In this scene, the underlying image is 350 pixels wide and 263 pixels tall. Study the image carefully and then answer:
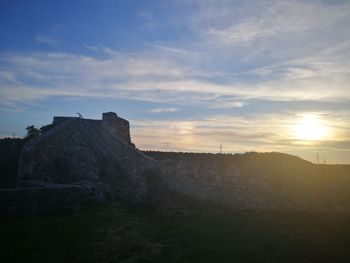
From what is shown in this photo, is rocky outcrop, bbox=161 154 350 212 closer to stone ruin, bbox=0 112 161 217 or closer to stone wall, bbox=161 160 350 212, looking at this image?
stone wall, bbox=161 160 350 212

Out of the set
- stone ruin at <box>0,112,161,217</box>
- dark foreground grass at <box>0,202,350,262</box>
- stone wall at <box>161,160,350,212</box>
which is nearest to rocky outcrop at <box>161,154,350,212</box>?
stone wall at <box>161,160,350,212</box>

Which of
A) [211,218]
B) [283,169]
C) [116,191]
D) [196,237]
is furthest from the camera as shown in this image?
[283,169]

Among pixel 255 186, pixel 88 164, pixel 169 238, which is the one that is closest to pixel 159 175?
pixel 88 164

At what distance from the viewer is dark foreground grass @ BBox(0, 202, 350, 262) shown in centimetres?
984

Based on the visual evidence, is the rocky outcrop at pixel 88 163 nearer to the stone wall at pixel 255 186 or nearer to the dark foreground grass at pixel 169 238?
the stone wall at pixel 255 186

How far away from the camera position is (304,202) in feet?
74.4

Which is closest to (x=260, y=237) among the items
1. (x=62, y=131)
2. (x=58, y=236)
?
(x=58, y=236)

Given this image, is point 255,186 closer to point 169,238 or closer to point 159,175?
point 159,175

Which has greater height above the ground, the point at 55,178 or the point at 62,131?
the point at 62,131

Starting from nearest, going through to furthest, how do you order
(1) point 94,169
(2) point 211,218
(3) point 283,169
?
A: (2) point 211,218 < (1) point 94,169 < (3) point 283,169

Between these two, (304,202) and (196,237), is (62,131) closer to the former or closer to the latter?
(196,237)

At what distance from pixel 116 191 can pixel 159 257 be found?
36.4 feet

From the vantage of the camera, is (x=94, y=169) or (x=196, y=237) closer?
(x=196, y=237)

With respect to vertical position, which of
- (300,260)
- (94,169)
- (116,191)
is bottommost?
(300,260)
